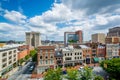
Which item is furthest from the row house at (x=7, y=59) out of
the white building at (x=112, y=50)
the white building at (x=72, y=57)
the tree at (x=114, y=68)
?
the white building at (x=112, y=50)

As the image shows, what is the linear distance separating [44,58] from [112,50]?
4692 cm

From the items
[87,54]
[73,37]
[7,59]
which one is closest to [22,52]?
[7,59]

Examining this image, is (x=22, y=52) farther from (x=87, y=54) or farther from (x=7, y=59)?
(x=87, y=54)

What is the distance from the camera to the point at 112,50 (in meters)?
85.9

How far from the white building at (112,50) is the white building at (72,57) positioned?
20.3 metres

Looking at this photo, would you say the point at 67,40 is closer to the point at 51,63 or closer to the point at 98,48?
the point at 98,48

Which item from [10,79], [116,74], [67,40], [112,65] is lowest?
[10,79]

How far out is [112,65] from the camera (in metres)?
50.8

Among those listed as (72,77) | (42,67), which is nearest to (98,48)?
(42,67)

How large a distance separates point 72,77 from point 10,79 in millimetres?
31000

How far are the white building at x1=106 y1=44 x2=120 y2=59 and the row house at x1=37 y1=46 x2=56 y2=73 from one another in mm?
39152

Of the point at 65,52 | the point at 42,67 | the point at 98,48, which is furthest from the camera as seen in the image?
the point at 98,48

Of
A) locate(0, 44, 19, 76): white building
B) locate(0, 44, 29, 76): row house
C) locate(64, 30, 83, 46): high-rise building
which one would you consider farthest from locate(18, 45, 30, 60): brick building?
locate(64, 30, 83, 46): high-rise building

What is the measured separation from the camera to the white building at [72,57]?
74.2 m
